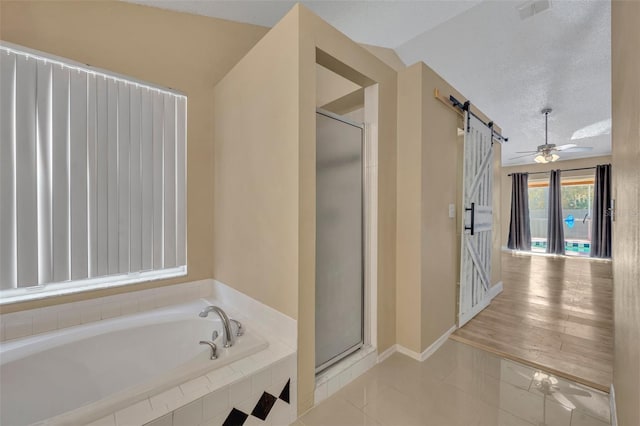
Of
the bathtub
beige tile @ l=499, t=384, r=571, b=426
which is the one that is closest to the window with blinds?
the bathtub

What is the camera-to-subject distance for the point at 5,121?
5.17 ft

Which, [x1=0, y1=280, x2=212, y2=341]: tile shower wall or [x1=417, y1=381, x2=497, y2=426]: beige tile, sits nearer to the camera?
[x1=417, y1=381, x2=497, y2=426]: beige tile

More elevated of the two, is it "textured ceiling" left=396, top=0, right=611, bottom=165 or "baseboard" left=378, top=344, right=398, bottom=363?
"textured ceiling" left=396, top=0, right=611, bottom=165

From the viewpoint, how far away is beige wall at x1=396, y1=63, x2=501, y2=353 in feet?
6.84

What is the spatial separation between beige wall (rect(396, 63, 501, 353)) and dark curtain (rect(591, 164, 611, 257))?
658 centimetres

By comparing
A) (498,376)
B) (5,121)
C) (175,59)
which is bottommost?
(498,376)

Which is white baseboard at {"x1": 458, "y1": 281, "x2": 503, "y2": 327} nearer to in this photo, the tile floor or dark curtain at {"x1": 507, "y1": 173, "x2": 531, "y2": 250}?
the tile floor

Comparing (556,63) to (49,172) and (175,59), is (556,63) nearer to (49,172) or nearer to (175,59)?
(175,59)

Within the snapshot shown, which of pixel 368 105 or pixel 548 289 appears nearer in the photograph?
A: pixel 368 105

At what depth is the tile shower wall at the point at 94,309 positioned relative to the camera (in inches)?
64.9

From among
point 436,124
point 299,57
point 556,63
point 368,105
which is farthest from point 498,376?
point 556,63

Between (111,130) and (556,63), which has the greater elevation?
(556,63)

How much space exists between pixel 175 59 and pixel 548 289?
220 inches

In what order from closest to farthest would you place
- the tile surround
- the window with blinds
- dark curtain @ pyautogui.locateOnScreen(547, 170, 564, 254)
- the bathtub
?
the tile surround < the bathtub < the window with blinds < dark curtain @ pyautogui.locateOnScreen(547, 170, 564, 254)
